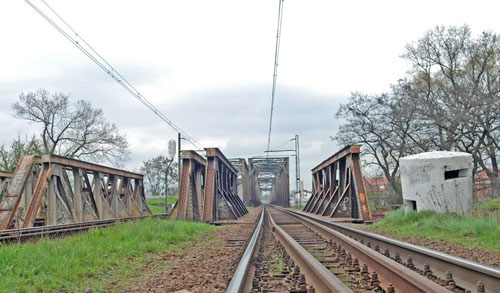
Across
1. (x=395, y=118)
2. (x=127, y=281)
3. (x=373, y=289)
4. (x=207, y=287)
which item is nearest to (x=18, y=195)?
(x=127, y=281)

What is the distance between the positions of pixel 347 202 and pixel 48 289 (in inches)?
567

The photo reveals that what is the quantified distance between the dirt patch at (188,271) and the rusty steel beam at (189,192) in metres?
7.37

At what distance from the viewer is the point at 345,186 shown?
17000 millimetres

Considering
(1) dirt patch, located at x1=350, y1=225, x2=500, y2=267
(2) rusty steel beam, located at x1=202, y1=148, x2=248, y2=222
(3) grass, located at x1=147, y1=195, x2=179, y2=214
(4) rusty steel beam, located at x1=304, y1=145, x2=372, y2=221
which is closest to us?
(1) dirt patch, located at x1=350, y1=225, x2=500, y2=267

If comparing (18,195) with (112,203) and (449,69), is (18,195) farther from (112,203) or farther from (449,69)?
(449,69)

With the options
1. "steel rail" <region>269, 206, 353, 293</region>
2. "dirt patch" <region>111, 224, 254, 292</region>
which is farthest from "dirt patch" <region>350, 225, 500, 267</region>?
"dirt patch" <region>111, 224, 254, 292</region>

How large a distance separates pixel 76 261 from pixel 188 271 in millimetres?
1584

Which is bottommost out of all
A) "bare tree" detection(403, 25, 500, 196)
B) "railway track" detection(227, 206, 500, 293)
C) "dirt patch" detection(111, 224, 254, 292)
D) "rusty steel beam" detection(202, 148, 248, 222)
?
"dirt patch" detection(111, 224, 254, 292)

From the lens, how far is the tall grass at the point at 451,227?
7.80 m

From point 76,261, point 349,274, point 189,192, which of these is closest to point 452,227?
point 349,274

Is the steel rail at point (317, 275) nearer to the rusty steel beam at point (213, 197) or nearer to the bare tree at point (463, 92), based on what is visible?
the rusty steel beam at point (213, 197)

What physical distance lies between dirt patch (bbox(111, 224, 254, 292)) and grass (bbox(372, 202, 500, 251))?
4.25m

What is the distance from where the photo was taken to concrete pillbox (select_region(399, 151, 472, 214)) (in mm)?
11305

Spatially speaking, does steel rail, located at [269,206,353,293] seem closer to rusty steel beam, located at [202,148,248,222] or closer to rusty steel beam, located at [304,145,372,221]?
rusty steel beam, located at [304,145,372,221]
